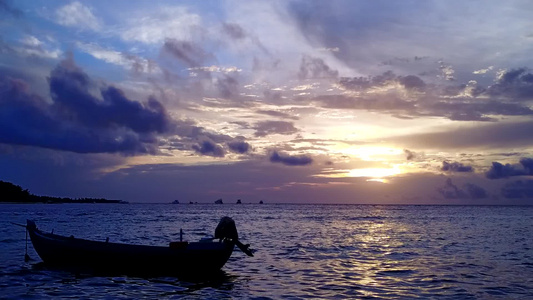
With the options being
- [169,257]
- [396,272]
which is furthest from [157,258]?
[396,272]

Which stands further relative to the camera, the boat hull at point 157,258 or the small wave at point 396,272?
the small wave at point 396,272

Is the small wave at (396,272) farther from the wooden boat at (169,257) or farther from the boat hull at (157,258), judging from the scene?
the boat hull at (157,258)

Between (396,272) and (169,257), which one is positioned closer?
(169,257)

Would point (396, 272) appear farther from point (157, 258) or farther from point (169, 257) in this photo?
point (157, 258)

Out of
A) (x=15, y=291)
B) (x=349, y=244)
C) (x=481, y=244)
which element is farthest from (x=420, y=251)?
(x=15, y=291)

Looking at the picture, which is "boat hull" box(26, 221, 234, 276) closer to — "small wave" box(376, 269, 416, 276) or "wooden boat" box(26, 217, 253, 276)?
"wooden boat" box(26, 217, 253, 276)

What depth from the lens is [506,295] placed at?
22.0 meters

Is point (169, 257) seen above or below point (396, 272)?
above

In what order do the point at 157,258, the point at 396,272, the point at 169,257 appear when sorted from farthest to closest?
the point at 396,272, the point at 157,258, the point at 169,257

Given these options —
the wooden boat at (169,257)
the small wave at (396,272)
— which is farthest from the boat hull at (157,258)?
the small wave at (396,272)

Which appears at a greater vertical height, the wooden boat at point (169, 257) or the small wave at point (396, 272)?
the wooden boat at point (169, 257)

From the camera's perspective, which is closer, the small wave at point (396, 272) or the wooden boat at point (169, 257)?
the wooden boat at point (169, 257)

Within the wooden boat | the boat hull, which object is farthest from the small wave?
the boat hull

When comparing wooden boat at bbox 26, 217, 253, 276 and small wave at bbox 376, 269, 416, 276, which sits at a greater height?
wooden boat at bbox 26, 217, 253, 276
